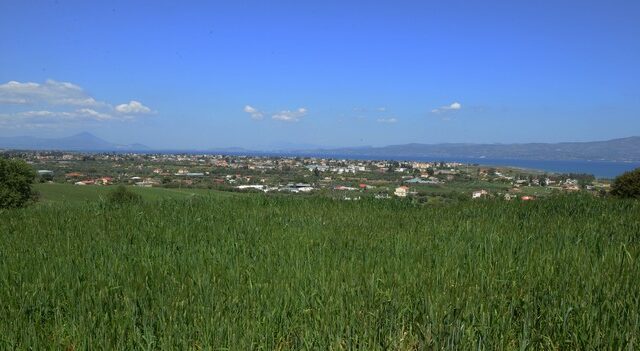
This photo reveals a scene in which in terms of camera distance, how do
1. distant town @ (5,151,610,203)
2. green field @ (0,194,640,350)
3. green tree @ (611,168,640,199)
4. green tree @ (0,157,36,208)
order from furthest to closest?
green tree @ (0,157,36,208) < distant town @ (5,151,610,203) < green tree @ (611,168,640,199) < green field @ (0,194,640,350)

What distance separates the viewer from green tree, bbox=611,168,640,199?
19.7 meters

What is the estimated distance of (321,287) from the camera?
3.72m

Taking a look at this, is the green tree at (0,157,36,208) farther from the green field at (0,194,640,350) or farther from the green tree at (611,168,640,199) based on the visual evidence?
the green tree at (611,168,640,199)

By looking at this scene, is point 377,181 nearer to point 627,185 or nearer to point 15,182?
point 627,185

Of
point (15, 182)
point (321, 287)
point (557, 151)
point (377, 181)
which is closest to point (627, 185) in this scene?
point (377, 181)

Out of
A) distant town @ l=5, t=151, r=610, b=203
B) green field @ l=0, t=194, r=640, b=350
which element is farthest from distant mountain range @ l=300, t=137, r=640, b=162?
green field @ l=0, t=194, r=640, b=350

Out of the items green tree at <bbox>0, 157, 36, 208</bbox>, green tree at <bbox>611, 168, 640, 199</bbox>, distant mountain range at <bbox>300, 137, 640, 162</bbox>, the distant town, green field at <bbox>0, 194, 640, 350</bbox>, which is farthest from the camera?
distant mountain range at <bbox>300, 137, 640, 162</bbox>

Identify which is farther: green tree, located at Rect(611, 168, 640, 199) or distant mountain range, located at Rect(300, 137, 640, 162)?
distant mountain range, located at Rect(300, 137, 640, 162)

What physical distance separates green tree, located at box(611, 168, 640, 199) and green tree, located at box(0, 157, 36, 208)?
33940 millimetres

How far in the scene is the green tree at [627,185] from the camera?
19.7m

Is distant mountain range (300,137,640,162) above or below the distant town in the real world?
above

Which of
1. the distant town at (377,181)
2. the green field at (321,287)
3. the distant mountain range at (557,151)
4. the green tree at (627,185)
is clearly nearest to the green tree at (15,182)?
the distant town at (377,181)

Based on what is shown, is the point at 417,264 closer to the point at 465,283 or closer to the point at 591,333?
the point at 465,283

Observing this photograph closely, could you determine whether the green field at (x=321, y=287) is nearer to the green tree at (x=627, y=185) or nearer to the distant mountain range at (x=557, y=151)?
the green tree at (x=627, y=185)
